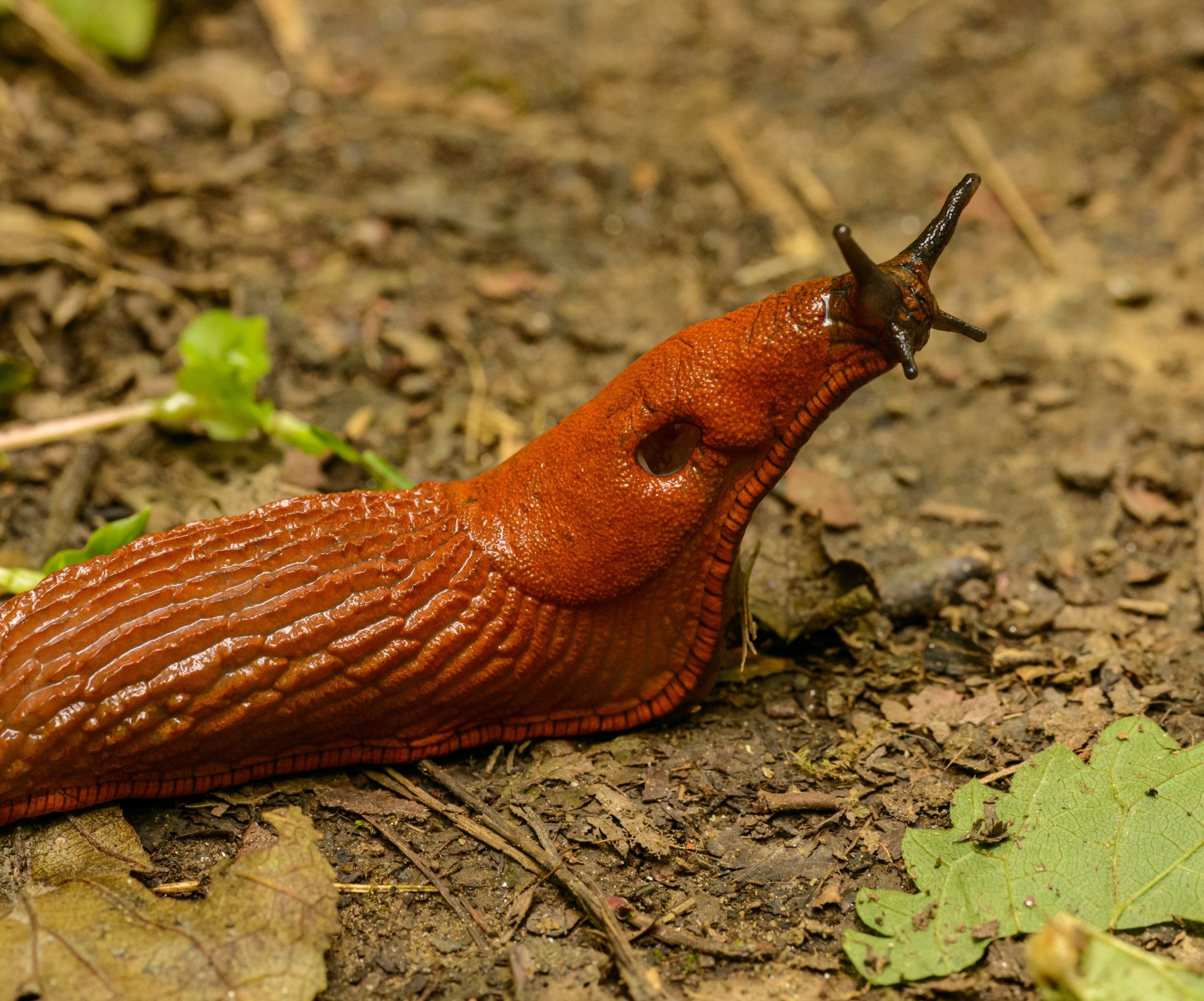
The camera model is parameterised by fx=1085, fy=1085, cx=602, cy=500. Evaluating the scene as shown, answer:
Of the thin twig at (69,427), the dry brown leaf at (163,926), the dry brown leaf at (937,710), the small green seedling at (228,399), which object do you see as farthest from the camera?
the thin twig at (69,427)

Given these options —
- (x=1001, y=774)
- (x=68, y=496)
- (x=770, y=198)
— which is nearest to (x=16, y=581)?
(x=68, y=496)

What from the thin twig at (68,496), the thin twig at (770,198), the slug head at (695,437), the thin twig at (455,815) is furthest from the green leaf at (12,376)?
the thin twig at (770,198)

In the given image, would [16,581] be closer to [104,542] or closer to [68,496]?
[104,542]

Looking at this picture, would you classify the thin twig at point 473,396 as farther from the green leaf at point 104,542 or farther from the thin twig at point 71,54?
the thin twig at point 71,54

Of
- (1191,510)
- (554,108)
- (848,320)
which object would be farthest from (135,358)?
(1191,510)

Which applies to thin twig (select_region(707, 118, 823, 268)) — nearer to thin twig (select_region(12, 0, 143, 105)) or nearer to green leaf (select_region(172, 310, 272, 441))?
green leaf (select_region(172, 310, 272, 441))

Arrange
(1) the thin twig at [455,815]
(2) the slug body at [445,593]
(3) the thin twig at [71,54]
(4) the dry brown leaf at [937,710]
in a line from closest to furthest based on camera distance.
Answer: (2) the slug body at [445,593] < (1) the thin twig at [455,815] < (4) the dry brown leaf at [937,710] < (3) the thin twig at [71,54]
